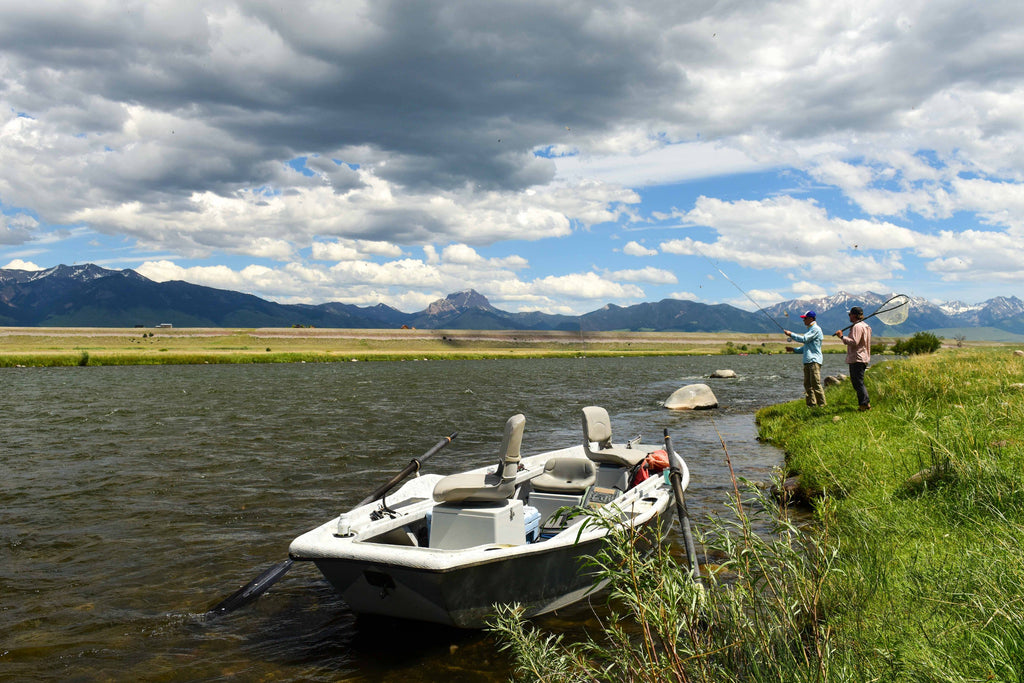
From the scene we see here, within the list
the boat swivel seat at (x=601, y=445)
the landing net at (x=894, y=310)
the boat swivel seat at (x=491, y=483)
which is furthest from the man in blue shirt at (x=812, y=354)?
the boat swivel seat at (x=491, y=483)

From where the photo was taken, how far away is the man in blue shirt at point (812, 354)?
1884 cm

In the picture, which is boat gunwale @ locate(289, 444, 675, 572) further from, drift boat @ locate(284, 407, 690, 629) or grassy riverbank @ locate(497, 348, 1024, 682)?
grassy riverbank @ locate(497, 348, 1024, 682)

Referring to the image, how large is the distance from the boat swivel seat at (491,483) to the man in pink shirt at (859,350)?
1272cm

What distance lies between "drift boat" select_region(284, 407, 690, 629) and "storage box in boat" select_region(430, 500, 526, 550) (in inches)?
0.5

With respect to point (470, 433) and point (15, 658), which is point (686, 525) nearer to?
point (15, 658)

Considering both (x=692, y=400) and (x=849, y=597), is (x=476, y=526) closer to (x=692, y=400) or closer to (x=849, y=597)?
(x=849, y=597)

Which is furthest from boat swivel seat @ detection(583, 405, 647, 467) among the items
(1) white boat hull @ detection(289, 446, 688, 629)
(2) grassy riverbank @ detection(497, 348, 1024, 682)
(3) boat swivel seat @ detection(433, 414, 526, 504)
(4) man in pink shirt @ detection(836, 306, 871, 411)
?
(4) man in pink shirt @ detection(836, 306, 871, 411)

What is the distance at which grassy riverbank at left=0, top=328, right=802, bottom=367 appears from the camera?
83.1m

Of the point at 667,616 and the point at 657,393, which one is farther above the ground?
the point at 667,616

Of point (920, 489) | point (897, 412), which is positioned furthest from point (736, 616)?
point (897, 412)

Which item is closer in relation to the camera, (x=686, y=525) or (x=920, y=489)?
(x=686, y=525)

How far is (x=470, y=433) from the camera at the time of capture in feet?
82.8

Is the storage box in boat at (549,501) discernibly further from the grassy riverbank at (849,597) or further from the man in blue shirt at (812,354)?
the man in blue shirt at (812,354)

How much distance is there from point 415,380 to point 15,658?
1925 inches
